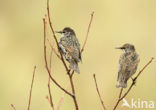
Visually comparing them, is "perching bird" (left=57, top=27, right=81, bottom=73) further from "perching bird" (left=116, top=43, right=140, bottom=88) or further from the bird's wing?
"perching bird" (left=116, top=43, right=140, bottom=88)

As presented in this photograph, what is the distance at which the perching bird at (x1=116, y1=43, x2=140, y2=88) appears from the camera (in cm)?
473

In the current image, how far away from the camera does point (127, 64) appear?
4.92 meters

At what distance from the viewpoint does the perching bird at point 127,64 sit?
4727mm

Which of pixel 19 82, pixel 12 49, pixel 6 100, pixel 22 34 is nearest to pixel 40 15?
pixel 22 34

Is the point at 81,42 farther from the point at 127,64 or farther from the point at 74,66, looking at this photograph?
the point at 74,66

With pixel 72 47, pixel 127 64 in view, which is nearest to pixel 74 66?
pixel 72 47

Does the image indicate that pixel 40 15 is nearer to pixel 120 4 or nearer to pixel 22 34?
pixel 22 34

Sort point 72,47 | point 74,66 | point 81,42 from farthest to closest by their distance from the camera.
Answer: point 81,42
point 72,47
point 74,66

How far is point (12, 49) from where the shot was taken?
10875 millimetres

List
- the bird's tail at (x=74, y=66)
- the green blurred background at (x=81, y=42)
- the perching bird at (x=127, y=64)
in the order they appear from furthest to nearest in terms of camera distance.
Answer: the green blurred background at (x=81, y=42) → the perching bird at (x=127, y=64) → the bird's tail at (x=74, y=66)

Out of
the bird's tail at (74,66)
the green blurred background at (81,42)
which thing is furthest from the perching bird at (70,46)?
the green blurred background at (81,42)

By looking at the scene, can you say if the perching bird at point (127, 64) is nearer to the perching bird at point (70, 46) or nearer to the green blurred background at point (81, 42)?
the perching bird at point (70, 46)

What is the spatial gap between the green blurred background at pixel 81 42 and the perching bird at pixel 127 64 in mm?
3918

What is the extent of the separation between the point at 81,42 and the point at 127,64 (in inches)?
209
